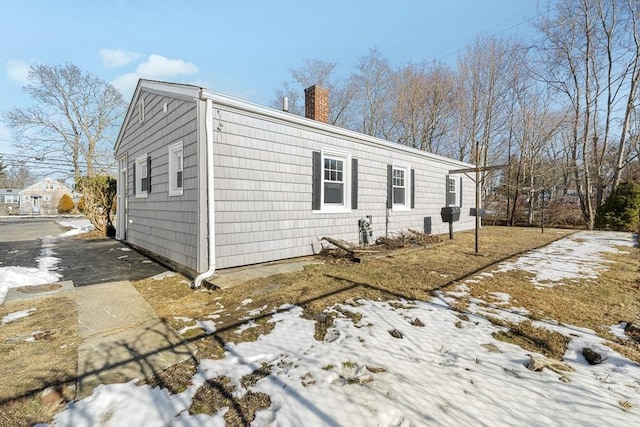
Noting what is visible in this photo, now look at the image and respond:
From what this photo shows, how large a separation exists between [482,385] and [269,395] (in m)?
1.49

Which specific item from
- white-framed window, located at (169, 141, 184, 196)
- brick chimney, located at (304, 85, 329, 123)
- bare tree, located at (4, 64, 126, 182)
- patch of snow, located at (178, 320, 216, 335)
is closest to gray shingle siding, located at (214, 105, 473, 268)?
brick chimney, located at (304, 85, 329, 123)

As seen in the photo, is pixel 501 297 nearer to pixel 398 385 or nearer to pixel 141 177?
pixel 398 385

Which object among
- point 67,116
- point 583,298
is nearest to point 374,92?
point 583,298

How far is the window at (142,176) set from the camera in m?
7.13

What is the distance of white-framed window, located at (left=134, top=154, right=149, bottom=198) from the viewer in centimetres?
734

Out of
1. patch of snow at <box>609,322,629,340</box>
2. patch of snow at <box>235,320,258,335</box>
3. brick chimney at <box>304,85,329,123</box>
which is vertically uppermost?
brick chimney at <box>304,85,329,123</box>

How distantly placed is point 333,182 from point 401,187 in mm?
3116

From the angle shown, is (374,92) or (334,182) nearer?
(334,182)

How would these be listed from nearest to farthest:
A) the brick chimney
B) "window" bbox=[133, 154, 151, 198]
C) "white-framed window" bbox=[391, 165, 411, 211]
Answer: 1. "window" bbox=[133, 154, 151, 198]
2. the brick chimney
3. "white-framed window" bbox=[391, 165, 411, 211]

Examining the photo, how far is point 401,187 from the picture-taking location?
920cm

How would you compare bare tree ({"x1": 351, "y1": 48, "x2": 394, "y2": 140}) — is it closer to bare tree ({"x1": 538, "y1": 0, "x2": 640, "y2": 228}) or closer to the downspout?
bare tree ({"x1": 538, "y1": 0, "x2": 640, "y2": 228})

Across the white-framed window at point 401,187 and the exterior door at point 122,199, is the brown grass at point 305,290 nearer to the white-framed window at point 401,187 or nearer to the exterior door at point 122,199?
the white-framed window at point 401,187

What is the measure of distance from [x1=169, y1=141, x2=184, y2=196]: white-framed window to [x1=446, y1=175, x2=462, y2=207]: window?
9828 millimetres

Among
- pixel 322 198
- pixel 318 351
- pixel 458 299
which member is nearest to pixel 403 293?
pixel 458 299
